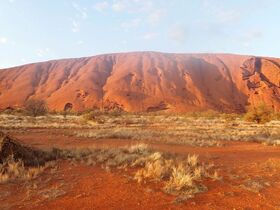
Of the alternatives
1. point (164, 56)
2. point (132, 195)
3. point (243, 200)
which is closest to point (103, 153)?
point (132, 195)

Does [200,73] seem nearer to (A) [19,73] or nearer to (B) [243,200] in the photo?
(A) [19,73]

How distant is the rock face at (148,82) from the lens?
6662 cm

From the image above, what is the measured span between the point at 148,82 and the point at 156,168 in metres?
65.8

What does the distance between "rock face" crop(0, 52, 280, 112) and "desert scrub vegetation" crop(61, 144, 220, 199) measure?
5240 cm

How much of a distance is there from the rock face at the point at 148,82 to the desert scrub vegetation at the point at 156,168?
52402 millimetres

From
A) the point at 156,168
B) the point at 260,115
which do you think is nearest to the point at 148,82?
the point at 260,115

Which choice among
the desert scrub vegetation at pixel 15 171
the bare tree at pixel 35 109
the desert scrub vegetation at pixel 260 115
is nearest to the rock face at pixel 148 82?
the bare tree at pixel 35 109

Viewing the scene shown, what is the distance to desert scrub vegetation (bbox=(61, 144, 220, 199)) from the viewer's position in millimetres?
6891

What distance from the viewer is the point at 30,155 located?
9.22 m

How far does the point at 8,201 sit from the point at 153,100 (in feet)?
201

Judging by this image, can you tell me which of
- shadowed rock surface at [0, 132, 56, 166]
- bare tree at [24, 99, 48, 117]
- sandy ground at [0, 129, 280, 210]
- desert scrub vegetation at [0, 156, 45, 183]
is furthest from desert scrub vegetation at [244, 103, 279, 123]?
desert scrub vegetation at [0, 156, 45, 183]

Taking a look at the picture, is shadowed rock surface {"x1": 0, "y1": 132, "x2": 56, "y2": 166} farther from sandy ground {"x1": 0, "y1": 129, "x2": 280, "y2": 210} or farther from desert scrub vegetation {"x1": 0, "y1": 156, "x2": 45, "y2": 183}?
sandy ground {"x1": 0, "y1": 129, "x2": 280, "y2": 210}

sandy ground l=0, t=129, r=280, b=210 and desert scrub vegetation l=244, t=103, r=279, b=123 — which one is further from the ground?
sandy ground l=0, t=129, r=280, b=210

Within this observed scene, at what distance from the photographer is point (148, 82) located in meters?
73.2
